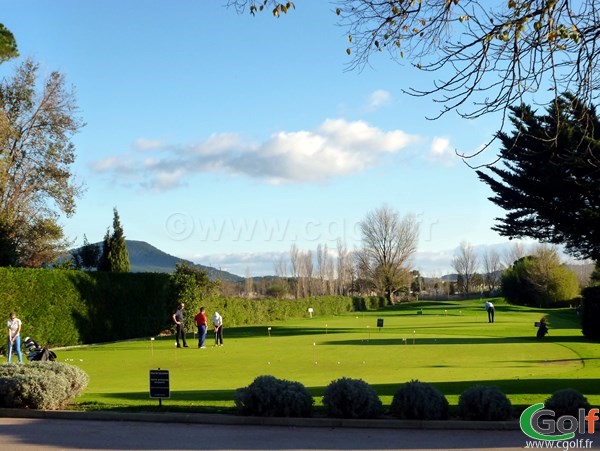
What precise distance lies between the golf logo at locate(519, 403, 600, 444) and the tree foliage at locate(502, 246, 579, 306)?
8439cm

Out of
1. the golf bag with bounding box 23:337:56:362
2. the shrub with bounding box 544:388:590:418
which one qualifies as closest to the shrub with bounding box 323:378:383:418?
the shrub with bounding box 544:388:590:418

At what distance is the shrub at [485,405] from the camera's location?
1123 cm

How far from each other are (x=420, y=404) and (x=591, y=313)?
28.9 meters

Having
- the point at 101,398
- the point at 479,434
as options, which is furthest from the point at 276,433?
the point at 101,398

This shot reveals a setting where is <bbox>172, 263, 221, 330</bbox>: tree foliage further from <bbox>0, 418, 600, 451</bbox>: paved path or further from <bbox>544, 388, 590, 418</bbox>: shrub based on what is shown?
<bbox>544, 388, 590, 418</bbox>: shrub

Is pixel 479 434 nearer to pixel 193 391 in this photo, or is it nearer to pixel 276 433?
pixel 276 433

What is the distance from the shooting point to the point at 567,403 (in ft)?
35.9

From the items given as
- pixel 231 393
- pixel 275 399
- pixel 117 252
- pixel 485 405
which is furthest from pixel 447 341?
pixel 117 252

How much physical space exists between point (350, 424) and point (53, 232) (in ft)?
120

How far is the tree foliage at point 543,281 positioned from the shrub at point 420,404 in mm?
84512

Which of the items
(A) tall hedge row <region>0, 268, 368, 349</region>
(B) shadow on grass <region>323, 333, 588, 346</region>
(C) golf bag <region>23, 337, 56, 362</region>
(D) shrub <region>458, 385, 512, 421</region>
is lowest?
(B) shadow on grass <region>323, 333, 588, 346</region>

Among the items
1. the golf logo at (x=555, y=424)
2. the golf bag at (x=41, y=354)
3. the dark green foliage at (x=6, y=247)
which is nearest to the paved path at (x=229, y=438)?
the golf logo at (x=555, y=424)

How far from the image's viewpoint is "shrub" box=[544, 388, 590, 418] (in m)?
10.9

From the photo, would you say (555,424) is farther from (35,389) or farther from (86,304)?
(86,304)
